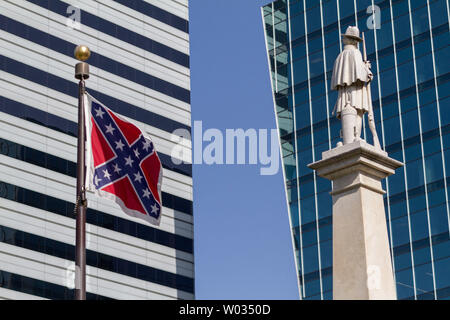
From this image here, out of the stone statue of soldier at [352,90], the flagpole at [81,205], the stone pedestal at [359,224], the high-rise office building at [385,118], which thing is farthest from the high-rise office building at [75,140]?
the stone pedestal at [359,224]

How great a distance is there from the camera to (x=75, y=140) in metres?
93.8

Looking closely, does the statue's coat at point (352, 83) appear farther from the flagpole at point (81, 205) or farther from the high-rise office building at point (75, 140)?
the high-rise office building at point (75, 140)

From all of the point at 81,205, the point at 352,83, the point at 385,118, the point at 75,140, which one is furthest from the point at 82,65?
the point at 385,118

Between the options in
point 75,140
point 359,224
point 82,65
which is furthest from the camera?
point 75,140

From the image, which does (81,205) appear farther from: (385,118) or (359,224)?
(385,118)

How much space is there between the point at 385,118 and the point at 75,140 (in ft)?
85.0

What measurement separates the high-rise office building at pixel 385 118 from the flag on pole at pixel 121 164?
57539 millimetres

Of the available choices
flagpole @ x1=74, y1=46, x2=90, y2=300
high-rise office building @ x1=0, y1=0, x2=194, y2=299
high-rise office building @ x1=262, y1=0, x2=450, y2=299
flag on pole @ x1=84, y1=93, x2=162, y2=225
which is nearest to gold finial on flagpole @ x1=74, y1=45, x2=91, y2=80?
flagpole @ x1=74, y1=46, x2=90, y2=300

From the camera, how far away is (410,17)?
95.3m

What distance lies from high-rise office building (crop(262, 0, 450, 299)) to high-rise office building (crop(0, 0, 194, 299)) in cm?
1006

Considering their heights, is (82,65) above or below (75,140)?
below

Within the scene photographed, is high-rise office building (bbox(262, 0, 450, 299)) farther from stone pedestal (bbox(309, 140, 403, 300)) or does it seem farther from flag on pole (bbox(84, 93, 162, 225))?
stone pedestal (bbox(309, 140, 403, 300))
